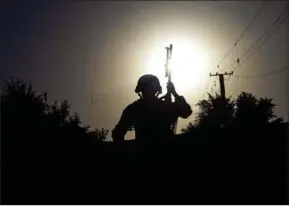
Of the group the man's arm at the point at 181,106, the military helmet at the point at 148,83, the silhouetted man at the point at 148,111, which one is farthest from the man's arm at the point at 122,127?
the man's arm at the point at 181,106

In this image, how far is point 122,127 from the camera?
3.07 metres

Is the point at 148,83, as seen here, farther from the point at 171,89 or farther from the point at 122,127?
the point at 122,127

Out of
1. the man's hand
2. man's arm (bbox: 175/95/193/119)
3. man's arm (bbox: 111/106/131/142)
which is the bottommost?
man's arm (bbox: 111/106/131/142)

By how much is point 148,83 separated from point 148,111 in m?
0.21

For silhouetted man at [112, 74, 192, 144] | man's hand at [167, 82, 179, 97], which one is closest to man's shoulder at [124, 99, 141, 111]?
silhouetted man at [112, 74, 192, 144]

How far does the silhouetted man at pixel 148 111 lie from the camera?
2.92m

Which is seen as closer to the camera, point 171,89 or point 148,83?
point 148,83

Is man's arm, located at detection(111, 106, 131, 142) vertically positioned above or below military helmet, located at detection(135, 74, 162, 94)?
below

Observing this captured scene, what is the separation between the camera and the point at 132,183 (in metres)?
2.30

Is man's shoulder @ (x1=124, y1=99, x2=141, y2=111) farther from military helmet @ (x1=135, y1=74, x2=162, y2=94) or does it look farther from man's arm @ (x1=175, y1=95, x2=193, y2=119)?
man's arm @ (x1=175, y1=95, x2=193, y2=119)

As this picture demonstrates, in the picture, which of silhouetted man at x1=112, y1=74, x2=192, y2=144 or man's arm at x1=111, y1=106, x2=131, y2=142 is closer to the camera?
silhouetted man at x1=112, y1=74, x2=192, y2=144

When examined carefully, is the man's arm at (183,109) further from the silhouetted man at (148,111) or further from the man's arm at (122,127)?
the man's arm at (122,127)

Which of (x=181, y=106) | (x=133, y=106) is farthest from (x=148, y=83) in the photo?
(x=181, y=106)

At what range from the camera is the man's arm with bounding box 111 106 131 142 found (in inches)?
120
